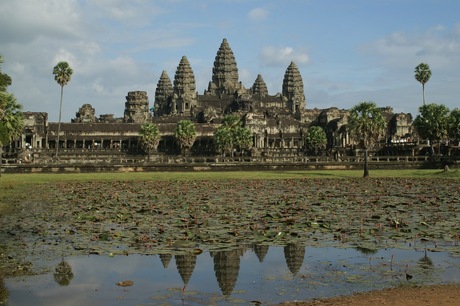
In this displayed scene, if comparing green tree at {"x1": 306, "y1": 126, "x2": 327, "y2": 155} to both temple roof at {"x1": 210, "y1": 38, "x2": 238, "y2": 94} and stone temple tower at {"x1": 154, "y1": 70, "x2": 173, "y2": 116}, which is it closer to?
temple roof at {"x1": 210, "y1": 38, "x2": 238, "y2": 94}

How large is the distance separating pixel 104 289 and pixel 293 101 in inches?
6279

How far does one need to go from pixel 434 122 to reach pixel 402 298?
7701 cm

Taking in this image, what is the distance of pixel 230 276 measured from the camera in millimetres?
13062

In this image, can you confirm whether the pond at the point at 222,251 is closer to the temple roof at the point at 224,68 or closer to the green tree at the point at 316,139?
the green tree at the point at 316,139

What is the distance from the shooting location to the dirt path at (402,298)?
10.6 m

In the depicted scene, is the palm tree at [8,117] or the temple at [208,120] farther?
the temple at [208,120]

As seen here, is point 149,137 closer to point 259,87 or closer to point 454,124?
point 454,124

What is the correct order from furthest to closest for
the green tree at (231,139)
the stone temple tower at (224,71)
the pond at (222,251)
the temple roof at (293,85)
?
the temple roof at (293,85), the stone temple tower at (224,71), the green tree at (231,139), the pond at (222,251)

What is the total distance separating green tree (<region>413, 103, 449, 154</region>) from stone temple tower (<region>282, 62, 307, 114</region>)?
8237cm

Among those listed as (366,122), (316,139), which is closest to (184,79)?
(316,139)

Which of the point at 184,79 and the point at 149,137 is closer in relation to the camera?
the point at 149,137

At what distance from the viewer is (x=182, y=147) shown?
11706 cm

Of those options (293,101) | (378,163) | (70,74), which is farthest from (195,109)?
(378,163)

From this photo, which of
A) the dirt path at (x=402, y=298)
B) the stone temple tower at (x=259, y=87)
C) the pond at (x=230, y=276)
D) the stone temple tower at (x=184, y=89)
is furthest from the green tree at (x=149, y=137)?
the dirt path at (x=402, y=298)
